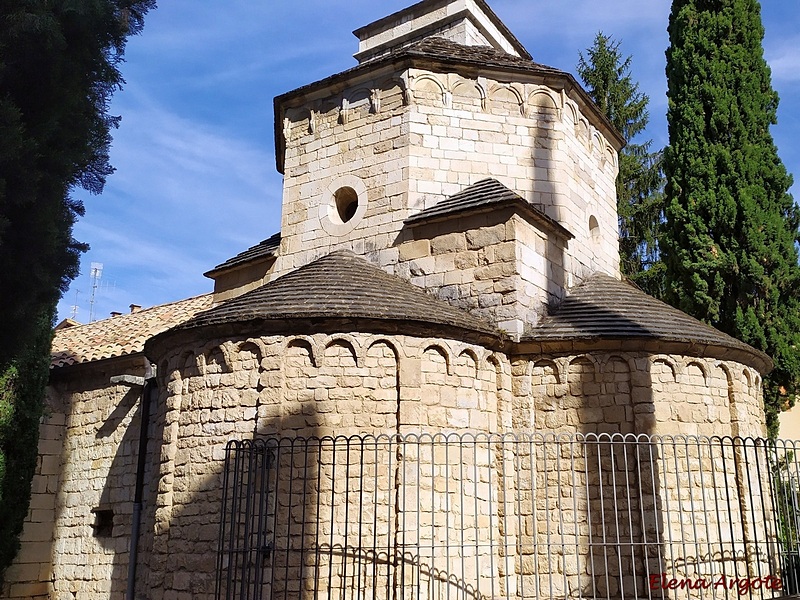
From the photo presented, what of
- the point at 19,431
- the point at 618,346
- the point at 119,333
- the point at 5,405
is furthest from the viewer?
the point at 119,333

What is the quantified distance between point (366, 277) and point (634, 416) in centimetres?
354

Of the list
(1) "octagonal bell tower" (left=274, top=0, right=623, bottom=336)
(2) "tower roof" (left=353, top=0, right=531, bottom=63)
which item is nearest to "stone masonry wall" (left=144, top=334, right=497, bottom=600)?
(1) "octagonal bell tower" (left=274, top=0, right=623, bottom=336)

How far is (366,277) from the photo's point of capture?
29.9ft

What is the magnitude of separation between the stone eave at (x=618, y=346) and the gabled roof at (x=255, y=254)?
177 inches

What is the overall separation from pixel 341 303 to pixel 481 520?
279 centimetres

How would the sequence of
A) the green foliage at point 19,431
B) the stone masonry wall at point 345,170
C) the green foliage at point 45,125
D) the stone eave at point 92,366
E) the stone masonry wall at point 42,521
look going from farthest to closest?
the stone eave at point 92,366
the stone masonry wall at point 42,521
the green foliage at point 19,431
the stone masonry wall at point 345,170
the green foliage at point 45,125

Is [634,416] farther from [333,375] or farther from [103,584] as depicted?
[103,584]

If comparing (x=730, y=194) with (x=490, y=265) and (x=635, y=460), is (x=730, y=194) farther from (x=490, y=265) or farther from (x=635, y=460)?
(x=635, y=460)

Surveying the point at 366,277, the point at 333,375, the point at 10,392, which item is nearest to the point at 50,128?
the point at 333,375

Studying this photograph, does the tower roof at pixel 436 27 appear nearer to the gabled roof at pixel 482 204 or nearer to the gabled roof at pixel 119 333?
the gabled roof at pixel 482 204

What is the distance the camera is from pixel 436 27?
1398 centimetres

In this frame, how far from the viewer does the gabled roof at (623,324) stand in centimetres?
861

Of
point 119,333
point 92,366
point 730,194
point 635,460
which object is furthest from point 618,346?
point 119,333

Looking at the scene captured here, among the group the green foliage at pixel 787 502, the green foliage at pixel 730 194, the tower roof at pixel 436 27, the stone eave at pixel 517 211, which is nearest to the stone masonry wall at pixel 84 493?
the stone eave at pixel 517 211
